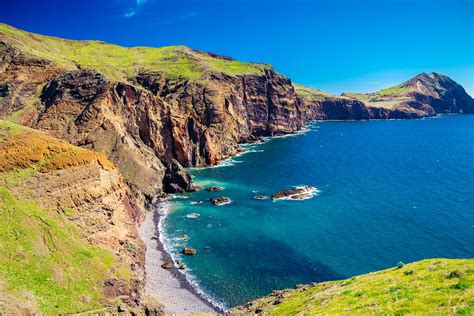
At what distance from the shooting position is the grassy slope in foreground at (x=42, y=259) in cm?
3844

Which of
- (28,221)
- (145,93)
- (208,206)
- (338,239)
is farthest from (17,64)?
(338,239)

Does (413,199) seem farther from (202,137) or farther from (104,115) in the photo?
(104,115)

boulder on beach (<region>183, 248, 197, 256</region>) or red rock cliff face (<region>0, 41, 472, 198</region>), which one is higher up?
red rock cliff face (<region>0, 41, 472, 198</region>)

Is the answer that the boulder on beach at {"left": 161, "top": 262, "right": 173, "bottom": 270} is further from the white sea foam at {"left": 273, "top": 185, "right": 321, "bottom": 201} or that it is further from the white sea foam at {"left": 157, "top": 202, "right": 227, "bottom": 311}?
the white sea foam at {"left": 273, "top": 185, "right": 321, "bottom": 201}

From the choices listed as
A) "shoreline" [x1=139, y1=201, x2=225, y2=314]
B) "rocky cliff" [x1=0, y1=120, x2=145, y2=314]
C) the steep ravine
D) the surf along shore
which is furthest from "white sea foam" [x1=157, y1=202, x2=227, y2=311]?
"rocky cliff" [x1=0, y1=120, x2=145, y2=314]

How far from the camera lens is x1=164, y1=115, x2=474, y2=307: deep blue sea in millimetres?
61312

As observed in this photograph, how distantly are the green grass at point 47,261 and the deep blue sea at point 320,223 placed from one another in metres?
18.9

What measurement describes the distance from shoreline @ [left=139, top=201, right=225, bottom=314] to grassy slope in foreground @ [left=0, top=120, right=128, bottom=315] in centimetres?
747

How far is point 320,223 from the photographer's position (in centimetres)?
8081

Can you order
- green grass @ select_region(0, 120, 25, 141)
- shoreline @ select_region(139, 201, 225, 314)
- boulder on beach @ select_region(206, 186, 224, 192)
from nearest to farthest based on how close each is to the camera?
shoreline @ select_region(139, 201, 225, 314)
green grass @ select_region(0, 120, 25, 141)
boulder on beach @ select_region(206, 186, 224, 192)

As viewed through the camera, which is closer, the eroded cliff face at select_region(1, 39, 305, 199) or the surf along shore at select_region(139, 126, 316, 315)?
the surf along shore at select_region(139, 126, 316, 315)

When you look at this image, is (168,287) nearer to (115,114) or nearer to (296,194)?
(296,194)

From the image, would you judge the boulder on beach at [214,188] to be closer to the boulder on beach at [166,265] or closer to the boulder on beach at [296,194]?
the boulder on beach at [296,194]

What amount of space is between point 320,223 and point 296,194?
2176 cm
